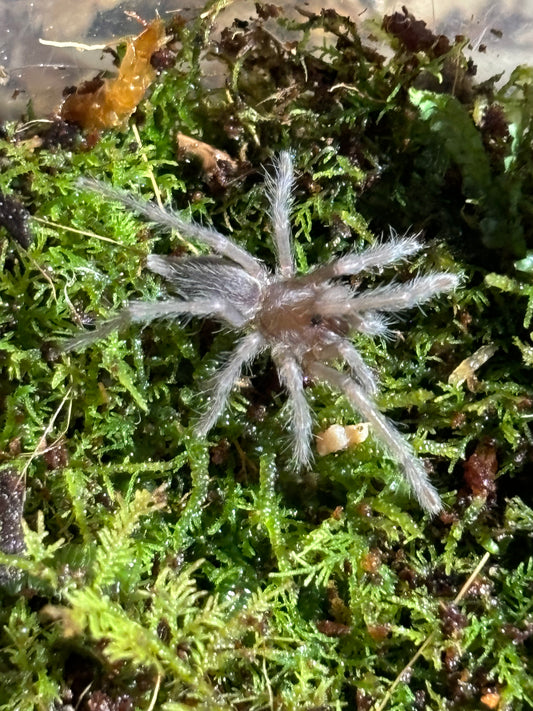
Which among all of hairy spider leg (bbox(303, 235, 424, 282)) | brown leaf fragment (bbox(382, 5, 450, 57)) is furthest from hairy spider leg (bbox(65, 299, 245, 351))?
brown leaf fragment (bbox(382, 5, 450, 57))

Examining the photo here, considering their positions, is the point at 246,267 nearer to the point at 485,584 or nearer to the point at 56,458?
the point at 56,458

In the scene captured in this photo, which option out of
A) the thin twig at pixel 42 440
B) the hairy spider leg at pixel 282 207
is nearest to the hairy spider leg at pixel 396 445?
the hairy spider leg at pixel 282 207

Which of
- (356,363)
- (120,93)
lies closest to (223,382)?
(356,363)

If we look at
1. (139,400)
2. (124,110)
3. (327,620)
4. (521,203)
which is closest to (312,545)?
(327,620)

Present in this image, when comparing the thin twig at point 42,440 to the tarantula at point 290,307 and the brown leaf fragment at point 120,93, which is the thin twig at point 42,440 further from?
the brown leaf fragment at point 120,93

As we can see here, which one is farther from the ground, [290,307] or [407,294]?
[407,294]

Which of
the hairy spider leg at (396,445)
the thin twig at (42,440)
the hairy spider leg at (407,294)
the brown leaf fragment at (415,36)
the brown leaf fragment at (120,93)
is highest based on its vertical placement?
the brown leaf fragment at (415,36)

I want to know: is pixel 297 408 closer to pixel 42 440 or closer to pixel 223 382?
pixel 223 382
